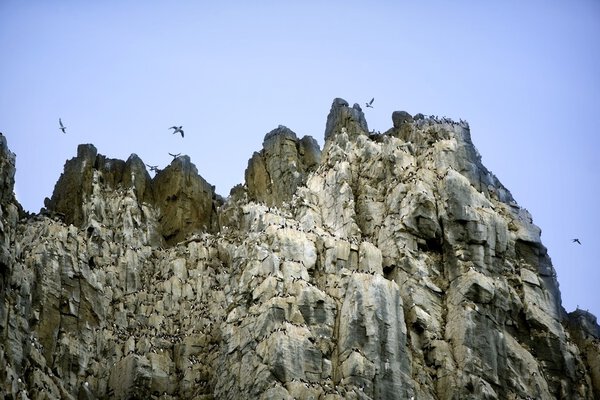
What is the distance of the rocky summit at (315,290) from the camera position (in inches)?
4215

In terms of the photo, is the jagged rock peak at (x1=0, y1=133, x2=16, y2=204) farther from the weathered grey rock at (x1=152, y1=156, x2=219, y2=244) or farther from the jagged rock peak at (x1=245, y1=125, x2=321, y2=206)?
the jagged rock peak at (x1=245, y1=125, x2=321, y2=206)

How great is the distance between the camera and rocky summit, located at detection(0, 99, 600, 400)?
10706 centimetres

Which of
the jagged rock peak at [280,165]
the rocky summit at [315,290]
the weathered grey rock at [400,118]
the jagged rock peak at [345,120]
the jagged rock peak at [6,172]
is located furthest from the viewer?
the jagged rock peak at [280,165]

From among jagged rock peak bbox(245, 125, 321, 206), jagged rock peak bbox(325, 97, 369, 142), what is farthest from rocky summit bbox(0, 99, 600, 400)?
jagged rock peak bbox(245, 125, 321, 206)

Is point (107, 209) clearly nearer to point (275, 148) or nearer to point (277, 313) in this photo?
point (275, 148)

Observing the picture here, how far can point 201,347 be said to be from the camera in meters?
121

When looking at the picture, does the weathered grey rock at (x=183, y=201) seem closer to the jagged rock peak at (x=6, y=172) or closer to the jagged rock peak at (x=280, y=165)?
the jagged rock peak at (x=280, y=165)

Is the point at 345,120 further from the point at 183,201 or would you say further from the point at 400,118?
the point at 183,201

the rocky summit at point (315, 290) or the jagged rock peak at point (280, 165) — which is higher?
the jagged rock peak at point (280, 165)

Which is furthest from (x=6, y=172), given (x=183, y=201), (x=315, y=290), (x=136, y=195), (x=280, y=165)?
(x=280, y=165)

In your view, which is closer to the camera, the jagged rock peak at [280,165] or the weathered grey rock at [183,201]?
the jagged rock peak at [280,165]

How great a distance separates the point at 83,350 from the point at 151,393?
384 inches

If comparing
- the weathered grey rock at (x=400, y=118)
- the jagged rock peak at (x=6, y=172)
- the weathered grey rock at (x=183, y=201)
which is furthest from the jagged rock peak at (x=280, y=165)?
the jagged rock peak at (x=6, y=172)

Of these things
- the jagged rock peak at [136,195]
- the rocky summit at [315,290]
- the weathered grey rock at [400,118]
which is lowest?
the rocky summit at [315,290]
